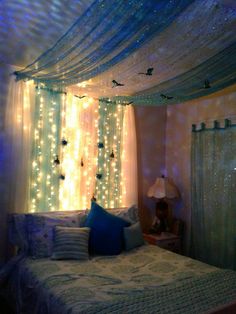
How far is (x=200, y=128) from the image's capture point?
3.71 meters

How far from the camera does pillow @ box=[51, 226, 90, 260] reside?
262 centimetres

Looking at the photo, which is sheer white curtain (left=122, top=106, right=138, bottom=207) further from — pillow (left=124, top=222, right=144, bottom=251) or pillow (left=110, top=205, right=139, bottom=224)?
pillow (left=124, top=222, right=144, bottom=251)

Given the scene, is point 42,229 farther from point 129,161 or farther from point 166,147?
point 166,147

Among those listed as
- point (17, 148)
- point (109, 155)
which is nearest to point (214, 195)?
point (109, 155)

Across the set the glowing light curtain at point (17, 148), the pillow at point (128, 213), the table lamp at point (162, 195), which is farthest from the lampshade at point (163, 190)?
the glowing light curtain at point (17, 148)

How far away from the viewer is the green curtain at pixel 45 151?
3.14 meters

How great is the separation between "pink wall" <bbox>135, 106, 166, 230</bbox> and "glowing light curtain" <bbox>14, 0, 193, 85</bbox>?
1.71 m

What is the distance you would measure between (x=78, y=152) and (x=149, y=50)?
1673 mm

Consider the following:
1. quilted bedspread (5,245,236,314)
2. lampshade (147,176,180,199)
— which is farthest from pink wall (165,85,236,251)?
quilted bedspread (5,245,236,314)

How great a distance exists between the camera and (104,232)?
289 cm

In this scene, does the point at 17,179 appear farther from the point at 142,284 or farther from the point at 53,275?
the point at 142,284

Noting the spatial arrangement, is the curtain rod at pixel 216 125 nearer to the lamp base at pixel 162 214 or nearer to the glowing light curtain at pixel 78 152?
the lamp base at pixel 162 214

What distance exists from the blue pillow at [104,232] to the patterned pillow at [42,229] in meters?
0.20

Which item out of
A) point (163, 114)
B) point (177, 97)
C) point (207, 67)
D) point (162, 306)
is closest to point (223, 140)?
point (177, 97)
